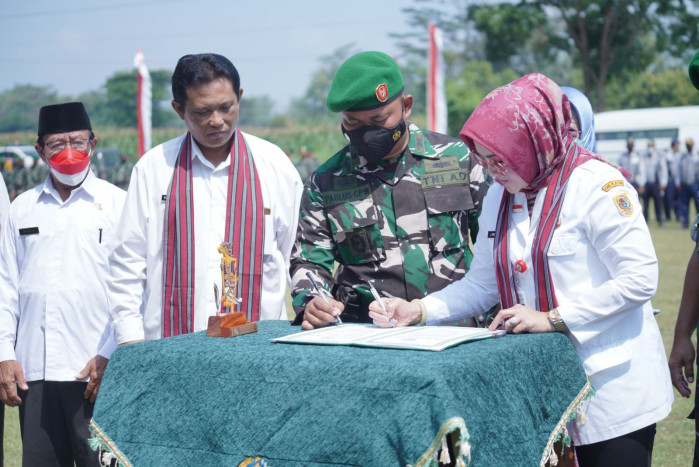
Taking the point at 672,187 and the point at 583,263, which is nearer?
the point at 583,263

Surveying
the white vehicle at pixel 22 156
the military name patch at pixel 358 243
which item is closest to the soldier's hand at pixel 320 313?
the military name patch at pixel 358 243

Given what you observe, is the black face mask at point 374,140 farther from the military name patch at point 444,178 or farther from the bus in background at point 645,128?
the bus in background at point 645,128

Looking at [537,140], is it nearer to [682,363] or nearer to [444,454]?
[444,454]

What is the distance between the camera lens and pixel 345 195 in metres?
2.96

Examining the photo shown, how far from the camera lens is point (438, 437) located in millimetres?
1744

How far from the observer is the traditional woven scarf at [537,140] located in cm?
223

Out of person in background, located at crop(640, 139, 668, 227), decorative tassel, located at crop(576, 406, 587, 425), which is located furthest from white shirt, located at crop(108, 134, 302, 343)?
person in background, located at crop(640, 139, 668, 227)

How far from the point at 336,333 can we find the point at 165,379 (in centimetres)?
48

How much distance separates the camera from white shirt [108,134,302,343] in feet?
10.5

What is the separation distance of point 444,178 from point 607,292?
97 cm

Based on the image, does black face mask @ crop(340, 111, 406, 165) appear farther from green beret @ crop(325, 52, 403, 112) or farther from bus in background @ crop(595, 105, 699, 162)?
bus in background @ crop(595, 105, 699, 162)


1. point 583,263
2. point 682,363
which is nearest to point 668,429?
point 682,363

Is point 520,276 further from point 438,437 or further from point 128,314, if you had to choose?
point 128,314

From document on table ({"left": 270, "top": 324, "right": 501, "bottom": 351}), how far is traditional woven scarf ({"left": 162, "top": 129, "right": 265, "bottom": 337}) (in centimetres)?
85
